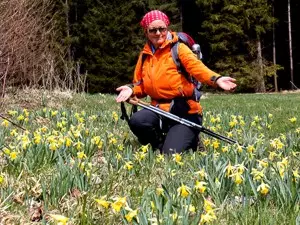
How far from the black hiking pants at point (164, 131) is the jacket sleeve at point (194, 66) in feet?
1.56

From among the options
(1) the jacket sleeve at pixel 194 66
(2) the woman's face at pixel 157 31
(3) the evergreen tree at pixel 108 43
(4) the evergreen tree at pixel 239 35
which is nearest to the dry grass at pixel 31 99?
(2) the woman's face at pixel 157 31

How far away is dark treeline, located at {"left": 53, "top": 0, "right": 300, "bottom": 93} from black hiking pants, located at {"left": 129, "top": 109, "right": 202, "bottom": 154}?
22543mm

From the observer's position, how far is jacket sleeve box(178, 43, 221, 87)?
3961 mm

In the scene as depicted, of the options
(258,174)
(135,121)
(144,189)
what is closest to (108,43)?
(135,121)

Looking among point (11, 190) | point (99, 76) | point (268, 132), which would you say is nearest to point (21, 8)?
point (268, 132)

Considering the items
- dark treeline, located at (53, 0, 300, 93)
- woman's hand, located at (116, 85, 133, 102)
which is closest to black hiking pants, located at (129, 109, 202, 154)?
woman's hand, located at (116, 85, 133, 102)

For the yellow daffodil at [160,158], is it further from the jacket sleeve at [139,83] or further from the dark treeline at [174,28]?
the dark treeline at [174,28]

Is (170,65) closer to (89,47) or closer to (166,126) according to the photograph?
(166,126)

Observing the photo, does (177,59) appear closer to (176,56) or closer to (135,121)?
(176,56)

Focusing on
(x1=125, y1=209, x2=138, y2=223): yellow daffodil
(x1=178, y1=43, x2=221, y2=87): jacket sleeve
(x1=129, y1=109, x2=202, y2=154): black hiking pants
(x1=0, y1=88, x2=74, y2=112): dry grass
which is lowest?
(x1=0, y1=88, x2=74, y2=112): dry grass

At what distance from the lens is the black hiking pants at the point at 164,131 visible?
4.16m

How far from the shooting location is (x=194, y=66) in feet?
13.4

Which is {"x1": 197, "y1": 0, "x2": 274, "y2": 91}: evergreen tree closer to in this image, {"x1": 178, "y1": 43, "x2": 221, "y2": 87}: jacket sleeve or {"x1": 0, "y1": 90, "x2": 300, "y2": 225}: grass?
{"x1": 178, "y1": 43, "x2": 221, "y2": 87}: jacket sleeve

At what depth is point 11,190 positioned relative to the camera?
2357 millimetres
